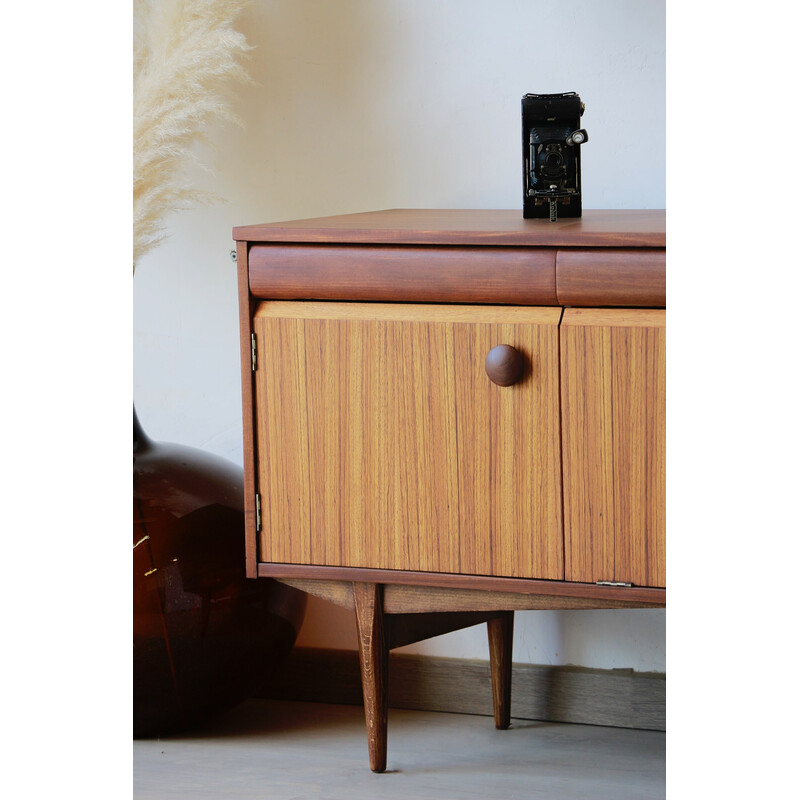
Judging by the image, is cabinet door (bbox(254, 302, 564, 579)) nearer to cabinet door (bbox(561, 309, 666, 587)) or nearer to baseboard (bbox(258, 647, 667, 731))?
cabinet door (bbox(561, 309, 666, 587))

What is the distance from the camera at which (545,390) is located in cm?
107

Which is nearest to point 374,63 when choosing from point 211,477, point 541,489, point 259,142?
point 259,142

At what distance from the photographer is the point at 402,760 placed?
1450mm

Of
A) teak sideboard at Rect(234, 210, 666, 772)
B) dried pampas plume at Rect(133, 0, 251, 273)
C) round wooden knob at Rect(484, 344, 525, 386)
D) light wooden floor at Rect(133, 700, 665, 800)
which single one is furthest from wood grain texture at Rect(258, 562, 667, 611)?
dried pampas plume at Rect(133, 0, 251, 273)

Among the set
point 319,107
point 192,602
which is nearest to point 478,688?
point 192,602

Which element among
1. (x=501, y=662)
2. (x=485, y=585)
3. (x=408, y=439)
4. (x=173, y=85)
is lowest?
(x=501, y=662)

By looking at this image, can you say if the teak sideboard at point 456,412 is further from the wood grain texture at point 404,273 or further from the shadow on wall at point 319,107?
the shadow on wall at point 319,107

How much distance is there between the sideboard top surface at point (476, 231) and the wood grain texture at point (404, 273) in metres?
0.01

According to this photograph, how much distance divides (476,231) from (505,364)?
5.9 inches

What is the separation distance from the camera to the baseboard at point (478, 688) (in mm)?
1565

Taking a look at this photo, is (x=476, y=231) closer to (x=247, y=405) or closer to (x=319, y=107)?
(x=247, y=405)

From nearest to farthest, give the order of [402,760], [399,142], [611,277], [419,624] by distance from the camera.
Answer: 1. [611,277]
2. [419,624]
3. [402,760]
4. [399,142]

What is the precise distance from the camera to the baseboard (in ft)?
5.14
